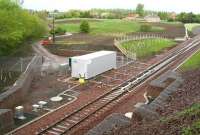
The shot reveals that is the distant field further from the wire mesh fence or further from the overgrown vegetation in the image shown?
the wire mesh fence

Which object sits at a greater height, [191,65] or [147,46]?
[147,46]

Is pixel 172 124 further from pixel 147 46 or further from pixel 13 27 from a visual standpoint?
pixel 147 46

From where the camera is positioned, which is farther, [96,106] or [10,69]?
[10,69]

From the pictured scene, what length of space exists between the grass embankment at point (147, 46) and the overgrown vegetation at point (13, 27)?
13.1 m

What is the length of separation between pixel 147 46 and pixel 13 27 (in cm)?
2410

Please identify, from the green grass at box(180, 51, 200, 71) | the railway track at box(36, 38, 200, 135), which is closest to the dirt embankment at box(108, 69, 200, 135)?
the railway track at box(36, 38, 200, 135)

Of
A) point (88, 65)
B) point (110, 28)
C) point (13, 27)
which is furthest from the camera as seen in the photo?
point (110, 28)

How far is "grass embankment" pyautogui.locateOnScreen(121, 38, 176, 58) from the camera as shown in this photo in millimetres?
49688

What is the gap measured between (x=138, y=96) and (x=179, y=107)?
1214 cm

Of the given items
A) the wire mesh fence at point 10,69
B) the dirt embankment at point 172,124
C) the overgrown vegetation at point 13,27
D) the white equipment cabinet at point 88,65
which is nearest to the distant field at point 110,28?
the overgrown vegetation at point 13,27

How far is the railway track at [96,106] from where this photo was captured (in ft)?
74.3

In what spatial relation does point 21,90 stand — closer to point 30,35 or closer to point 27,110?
point 27,110

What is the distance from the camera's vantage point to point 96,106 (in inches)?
1071

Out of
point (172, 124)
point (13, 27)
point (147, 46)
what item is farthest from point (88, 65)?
point (147, 46)
